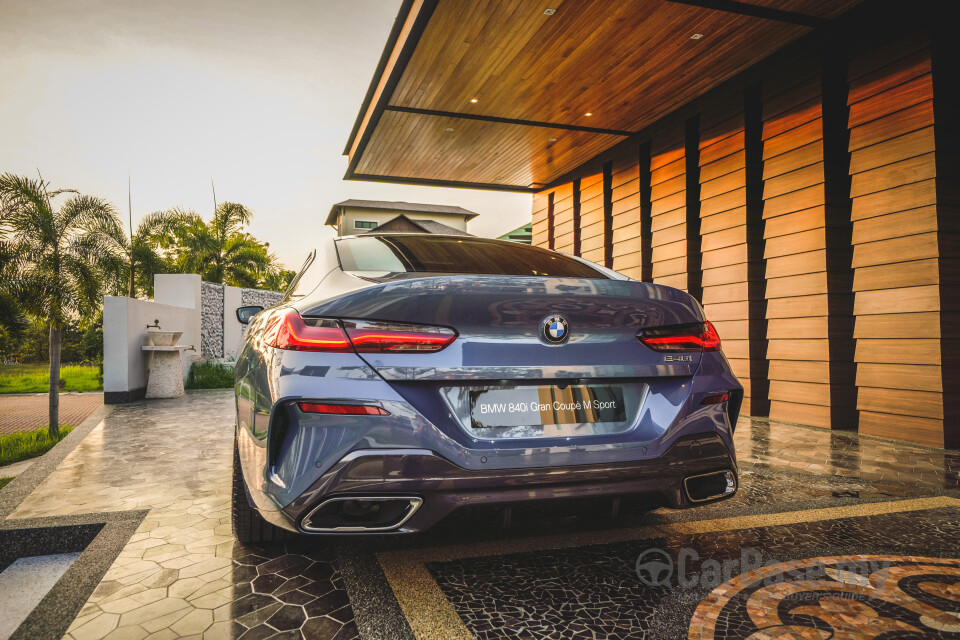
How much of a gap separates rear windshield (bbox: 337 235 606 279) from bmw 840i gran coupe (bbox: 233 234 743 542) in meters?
0.23

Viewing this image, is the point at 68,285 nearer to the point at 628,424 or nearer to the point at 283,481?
the point at 283,481

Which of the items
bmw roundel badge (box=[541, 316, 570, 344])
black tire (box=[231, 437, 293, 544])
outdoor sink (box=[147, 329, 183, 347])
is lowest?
black tire (box=[231, 437, 293, 544])

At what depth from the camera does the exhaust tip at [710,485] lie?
5.57 feet

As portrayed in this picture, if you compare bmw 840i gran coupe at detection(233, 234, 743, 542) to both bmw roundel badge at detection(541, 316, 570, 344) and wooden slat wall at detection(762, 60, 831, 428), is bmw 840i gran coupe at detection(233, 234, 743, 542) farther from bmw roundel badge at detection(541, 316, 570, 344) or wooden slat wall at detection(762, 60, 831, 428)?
wooden slat wall at detection(762, 60, 831, 428)

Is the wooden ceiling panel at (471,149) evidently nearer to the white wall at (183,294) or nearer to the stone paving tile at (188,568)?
the stone paving tile at (188,568)

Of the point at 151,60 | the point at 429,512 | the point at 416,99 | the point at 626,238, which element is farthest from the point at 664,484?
the point at 151,60

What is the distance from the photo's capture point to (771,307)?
597 cm

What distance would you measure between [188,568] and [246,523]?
24 centimetres

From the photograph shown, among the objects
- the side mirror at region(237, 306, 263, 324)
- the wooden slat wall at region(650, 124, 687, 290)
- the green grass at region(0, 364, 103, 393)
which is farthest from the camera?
the green grass at region(0, 364, 103, 393)

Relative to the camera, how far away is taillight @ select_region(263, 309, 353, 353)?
1.48 meters

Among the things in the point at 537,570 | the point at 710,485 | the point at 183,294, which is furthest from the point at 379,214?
the point at 710,485

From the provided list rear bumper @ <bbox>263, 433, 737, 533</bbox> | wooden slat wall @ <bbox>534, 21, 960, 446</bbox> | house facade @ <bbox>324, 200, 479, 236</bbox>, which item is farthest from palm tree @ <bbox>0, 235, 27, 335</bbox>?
house facade @ <bbox>324, 200, 479, 236</bbox>

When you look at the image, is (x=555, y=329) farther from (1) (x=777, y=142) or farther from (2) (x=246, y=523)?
(1) (x=777, y=142)

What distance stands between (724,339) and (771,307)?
690mm
